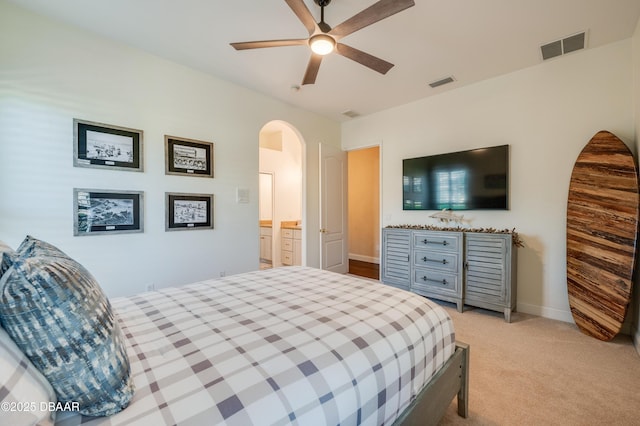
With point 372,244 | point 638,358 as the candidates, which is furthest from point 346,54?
point 372,244

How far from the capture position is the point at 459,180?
11.5 feet

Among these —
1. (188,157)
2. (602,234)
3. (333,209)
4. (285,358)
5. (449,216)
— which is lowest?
(285,358)

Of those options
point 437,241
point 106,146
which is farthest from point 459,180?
point 106,146

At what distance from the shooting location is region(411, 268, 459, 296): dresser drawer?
3191 millimetres

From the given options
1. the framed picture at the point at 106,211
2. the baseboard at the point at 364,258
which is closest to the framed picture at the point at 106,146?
the framed picture at the point at 106,211

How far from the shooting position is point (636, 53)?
95.0 inches

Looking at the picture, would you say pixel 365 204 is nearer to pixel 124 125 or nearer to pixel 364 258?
pixel 364 258

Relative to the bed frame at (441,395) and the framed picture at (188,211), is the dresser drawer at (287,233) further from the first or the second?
the bed frame at (441,395)

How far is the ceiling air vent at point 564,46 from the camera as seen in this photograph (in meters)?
2.53

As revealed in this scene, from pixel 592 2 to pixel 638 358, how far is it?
2.84m

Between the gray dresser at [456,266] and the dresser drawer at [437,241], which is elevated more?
the dresser drawer at [437,241]

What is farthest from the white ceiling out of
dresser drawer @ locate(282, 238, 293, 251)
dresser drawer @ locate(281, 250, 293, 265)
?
dresser drawer @ locate(281, 250, 293, 265)

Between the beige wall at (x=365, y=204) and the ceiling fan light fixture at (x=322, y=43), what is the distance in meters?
4.20

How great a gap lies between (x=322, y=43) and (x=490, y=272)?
9.33 feet
